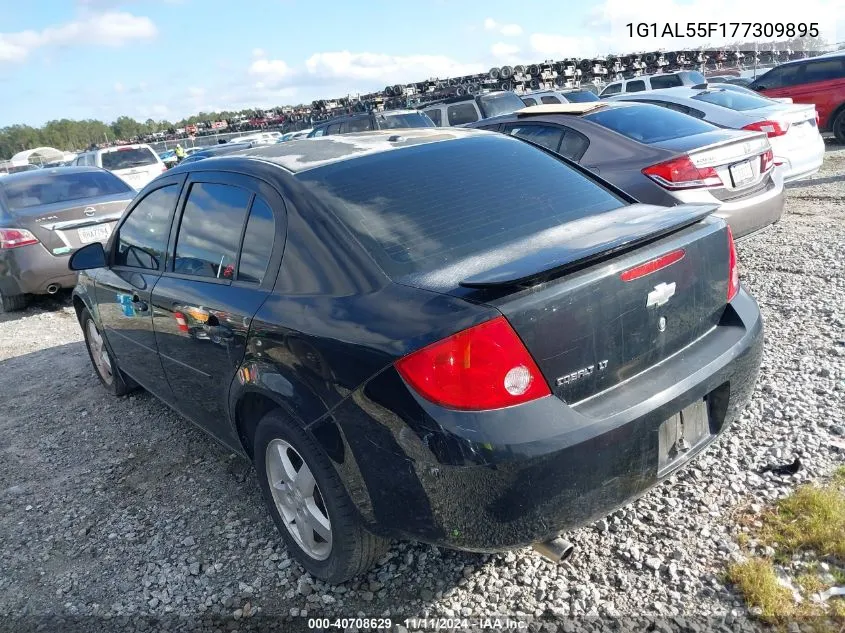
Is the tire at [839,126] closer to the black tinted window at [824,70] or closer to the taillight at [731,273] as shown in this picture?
the black tinted window at [824,70]

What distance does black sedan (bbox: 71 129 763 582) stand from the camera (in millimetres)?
2020

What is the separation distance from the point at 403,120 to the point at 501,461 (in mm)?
13528

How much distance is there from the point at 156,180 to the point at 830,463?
12.2 ft

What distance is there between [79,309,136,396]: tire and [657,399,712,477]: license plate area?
3741 mm

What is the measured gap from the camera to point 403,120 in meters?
14.6

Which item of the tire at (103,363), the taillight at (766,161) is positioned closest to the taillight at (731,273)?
the taillight at (766,161)

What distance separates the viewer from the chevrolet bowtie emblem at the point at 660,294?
7.63 feet

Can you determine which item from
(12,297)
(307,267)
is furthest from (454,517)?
(12,297)

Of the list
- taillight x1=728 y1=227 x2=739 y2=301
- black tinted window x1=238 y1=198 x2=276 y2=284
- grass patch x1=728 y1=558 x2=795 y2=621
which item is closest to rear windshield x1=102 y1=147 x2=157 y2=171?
black tinted window x1=238 y1=198 x2=276 y2=284

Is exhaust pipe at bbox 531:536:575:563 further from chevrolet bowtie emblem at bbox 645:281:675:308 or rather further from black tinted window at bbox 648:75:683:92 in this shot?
black tinted window at bbox 648:75:683:92

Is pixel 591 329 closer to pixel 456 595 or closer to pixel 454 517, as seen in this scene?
pixel 454 517

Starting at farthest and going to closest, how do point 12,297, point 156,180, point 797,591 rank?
1. point 12,297
2. point 156,180
3. point 797,591

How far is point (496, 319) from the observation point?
6.57ft

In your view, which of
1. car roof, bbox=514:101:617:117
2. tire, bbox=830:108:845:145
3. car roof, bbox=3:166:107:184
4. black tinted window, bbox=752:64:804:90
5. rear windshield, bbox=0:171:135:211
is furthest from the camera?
black tinted window, bbox=752:64:804:90
